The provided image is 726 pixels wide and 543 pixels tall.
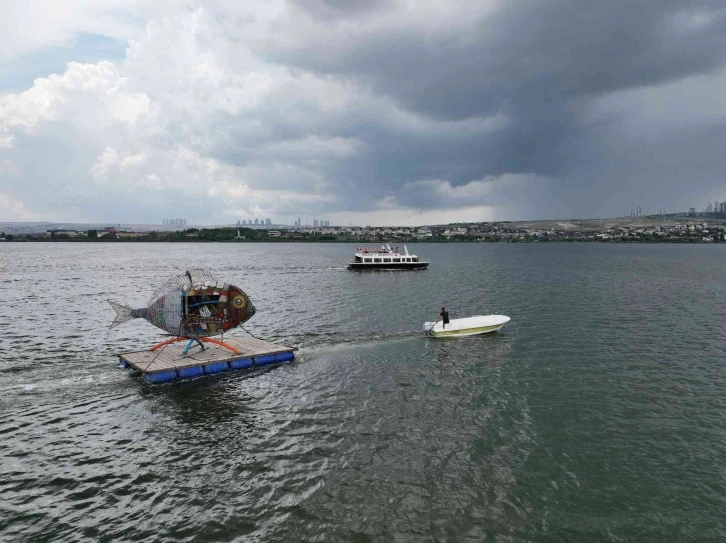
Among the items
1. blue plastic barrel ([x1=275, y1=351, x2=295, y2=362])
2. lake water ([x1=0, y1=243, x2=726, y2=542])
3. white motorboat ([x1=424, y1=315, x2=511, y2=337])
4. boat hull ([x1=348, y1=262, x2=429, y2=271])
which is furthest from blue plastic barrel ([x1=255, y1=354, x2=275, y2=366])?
boat hull ([x1=348, y1=262, x2=429, y2=271])

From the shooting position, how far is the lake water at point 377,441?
1586 centimetres

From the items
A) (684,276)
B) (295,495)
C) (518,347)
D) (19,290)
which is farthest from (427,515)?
(684,276)

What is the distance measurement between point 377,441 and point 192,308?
57.1 ft

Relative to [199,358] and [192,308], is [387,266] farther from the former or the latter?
[199,358]

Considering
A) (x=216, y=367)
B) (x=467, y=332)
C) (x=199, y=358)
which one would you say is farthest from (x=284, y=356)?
(x=467, y=332)

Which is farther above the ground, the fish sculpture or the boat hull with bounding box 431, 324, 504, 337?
the fish sculpture

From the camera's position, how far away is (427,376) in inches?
1227

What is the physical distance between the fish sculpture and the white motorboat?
1789 cm

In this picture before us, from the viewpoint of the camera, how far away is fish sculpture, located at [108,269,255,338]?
103ft

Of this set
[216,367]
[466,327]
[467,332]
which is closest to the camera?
[216,367]

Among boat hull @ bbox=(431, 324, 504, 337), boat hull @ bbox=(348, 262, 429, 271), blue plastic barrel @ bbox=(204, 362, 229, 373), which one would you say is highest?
boat hull @ bbox=(348, 262, 429, 271)

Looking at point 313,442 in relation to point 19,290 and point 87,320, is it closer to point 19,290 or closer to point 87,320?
point 87,320

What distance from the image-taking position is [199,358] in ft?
104

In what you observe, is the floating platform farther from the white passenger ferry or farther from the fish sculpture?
the white passenger ferry
